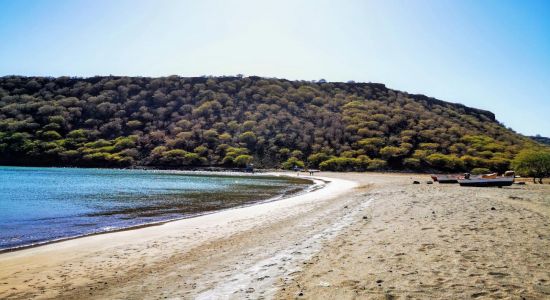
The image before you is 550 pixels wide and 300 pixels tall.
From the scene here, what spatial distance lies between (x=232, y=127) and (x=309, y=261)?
8692cm

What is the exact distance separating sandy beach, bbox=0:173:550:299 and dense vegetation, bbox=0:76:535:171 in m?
63.8

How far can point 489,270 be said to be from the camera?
258 inches

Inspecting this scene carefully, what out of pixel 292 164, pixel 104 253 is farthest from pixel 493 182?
pixel 292 164

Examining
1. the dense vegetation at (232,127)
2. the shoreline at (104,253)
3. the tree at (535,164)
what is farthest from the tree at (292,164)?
the shoreline at (104,253)

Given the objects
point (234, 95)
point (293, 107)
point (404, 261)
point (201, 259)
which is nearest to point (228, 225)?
point (201, 259)

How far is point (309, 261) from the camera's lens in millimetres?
7949

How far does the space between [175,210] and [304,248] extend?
40.4 ft

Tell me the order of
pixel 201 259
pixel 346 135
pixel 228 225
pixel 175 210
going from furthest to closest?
pixel 346 135, pixel 175 210, pixel 228 225, pixel 201 259

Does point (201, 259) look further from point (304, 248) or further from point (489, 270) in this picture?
point (489, 270)

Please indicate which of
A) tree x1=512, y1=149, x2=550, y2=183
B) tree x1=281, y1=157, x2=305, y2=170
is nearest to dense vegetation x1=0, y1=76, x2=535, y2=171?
tree x1=281, y1=157, x2=305, y2=170

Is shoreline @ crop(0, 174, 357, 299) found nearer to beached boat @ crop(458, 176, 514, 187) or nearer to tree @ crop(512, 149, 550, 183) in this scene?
beached boat @ crop(458, 176, 514, 187)

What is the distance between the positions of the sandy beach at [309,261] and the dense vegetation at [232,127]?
63780mm

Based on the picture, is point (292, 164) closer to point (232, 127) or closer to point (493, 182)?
point (232, 127)

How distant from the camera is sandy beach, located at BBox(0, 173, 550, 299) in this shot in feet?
19.9
